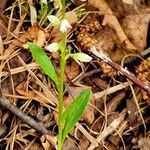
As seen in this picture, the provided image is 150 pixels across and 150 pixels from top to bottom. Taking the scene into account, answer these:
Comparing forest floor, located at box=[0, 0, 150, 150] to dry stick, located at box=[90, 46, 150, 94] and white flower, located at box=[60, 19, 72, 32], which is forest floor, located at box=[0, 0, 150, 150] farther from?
white flower, located at box=[60, 19, 72, 32]

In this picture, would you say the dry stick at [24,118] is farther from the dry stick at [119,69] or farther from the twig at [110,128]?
the dry stick at [119,69]

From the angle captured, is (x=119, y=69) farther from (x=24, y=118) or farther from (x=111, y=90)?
(x=24, y=118)

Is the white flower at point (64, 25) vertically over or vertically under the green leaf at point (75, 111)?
over

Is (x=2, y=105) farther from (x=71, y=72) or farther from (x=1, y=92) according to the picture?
(x=71, y=72)

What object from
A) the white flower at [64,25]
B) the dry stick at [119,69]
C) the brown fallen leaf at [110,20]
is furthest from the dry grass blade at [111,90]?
the white flower at [64,25]

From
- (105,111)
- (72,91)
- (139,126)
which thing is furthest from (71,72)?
(139,126)

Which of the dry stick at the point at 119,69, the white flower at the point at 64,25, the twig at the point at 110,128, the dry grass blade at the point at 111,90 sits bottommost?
the twig at the point at 110,128

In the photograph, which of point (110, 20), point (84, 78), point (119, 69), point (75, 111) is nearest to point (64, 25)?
point (75, 111)

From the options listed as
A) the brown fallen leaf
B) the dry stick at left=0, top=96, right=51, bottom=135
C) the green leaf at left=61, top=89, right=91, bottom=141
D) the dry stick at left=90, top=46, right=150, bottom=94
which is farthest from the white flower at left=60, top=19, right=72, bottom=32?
the brown fallen leaf
